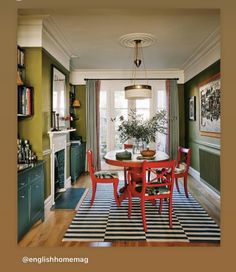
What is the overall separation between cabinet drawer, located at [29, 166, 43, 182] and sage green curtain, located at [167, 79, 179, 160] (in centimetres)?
434

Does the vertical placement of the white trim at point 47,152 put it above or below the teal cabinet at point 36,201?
above

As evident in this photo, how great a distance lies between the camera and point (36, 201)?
3.27 m

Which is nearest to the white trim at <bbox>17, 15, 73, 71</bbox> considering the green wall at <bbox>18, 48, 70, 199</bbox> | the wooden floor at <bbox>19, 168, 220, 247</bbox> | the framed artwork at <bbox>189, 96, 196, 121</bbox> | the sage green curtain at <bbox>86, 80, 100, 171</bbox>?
the green wall at <bbox>18, 48, 70, 199</bbox>

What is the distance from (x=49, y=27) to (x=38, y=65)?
610 millimetres

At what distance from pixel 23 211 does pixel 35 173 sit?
0.50 m

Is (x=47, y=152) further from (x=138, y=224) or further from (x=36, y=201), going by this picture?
(x=138, y=224)

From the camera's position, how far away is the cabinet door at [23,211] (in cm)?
280

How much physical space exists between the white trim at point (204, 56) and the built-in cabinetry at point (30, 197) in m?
3.32

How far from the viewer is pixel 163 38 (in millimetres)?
4426

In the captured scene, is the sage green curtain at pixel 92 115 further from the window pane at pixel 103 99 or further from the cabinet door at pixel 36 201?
the cabinet door at pixel 36 201

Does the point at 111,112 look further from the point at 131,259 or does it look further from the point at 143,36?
the point at 131,259

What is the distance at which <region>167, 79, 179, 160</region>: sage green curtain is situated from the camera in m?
7.03

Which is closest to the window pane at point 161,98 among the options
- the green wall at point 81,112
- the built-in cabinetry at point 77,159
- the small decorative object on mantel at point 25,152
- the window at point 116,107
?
the window at point 116,107

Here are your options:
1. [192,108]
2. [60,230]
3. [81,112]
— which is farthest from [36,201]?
[192,108]
